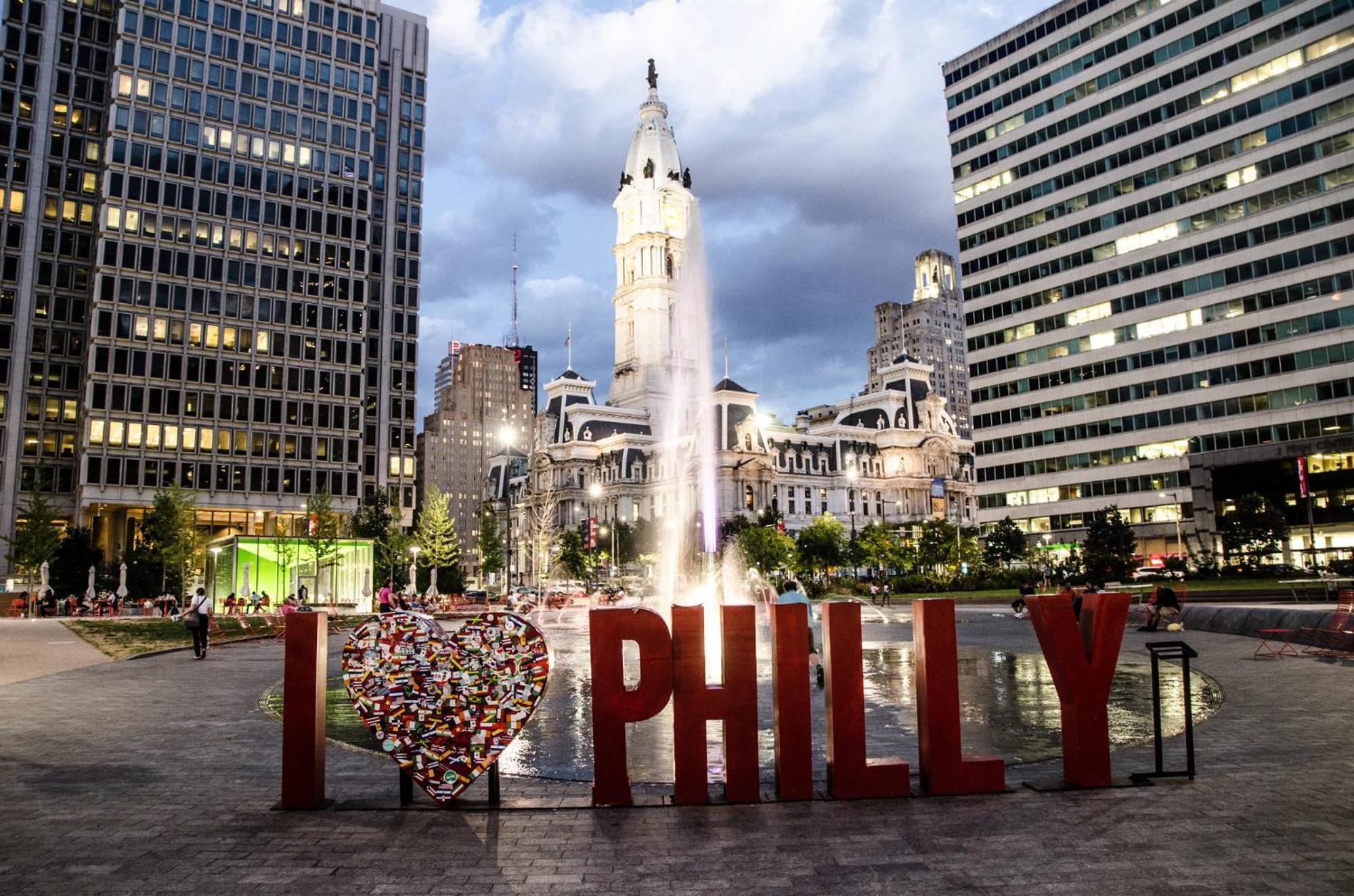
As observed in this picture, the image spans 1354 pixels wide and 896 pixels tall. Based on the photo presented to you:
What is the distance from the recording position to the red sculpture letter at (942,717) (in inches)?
362

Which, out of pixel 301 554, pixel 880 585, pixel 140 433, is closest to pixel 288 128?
pixel 140 433

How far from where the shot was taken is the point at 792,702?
9430 millimetres

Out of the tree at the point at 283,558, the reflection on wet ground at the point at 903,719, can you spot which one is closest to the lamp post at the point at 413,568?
the tree at the point at 283,558

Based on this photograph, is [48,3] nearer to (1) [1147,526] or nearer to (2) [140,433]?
(2) [140,433]

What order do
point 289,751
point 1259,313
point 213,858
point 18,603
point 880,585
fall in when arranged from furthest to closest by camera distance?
point 1259,313 → point 880,585 → point 18,603 → point 289,751 → point 213,858

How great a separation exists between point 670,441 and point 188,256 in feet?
243

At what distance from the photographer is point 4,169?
8269cm

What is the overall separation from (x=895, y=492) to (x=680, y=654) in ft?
453

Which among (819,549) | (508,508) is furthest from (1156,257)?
(508,508)

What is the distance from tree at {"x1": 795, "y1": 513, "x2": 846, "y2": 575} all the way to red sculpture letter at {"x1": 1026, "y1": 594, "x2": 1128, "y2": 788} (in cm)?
6372

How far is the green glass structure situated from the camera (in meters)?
53.7

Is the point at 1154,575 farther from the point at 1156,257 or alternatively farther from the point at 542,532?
the point at 542,532

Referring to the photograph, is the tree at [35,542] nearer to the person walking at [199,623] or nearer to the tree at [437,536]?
the tree at [437,536]

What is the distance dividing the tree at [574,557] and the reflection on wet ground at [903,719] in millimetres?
76050
